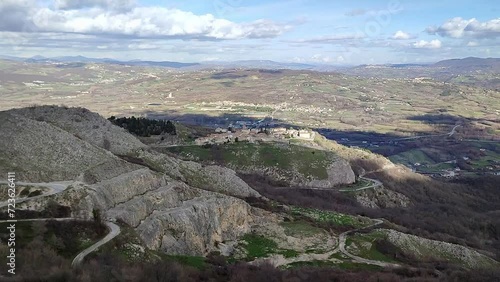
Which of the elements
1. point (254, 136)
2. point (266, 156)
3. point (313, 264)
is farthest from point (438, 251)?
point (254, 136)

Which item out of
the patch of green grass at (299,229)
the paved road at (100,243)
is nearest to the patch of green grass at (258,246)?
the patch of green grass at (299,229)

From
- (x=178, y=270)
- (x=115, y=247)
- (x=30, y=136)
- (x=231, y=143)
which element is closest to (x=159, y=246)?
(x=115, y=247)

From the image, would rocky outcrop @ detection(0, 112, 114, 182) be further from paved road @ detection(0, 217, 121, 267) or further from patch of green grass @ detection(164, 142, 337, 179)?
patch of green grass @ detection(164, 142, 337, 179)

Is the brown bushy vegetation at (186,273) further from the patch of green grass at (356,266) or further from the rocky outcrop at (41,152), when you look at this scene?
the rocky outcrop at (41,152)

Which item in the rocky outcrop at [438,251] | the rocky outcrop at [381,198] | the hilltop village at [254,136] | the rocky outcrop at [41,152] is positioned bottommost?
the rocky outcrop at [381,198]

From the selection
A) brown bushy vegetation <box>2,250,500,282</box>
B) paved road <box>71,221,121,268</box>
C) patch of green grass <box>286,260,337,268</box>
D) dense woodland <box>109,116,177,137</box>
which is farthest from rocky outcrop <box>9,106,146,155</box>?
brown bushy vegetation <box>2,250,500,282</box>

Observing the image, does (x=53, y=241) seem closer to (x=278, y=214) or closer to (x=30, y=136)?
(x=30, y=136)

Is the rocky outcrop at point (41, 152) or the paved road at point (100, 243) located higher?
the rocky outcrop at point (41, 152)
